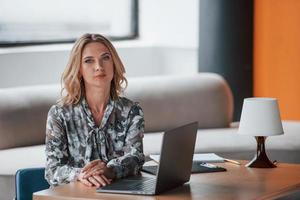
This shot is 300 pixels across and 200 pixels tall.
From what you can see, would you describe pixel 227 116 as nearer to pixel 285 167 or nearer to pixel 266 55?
pixel 266 55

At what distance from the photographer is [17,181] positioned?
4180 millimetres

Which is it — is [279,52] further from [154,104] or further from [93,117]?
[93,117]

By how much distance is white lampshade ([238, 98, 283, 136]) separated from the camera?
4492 mm

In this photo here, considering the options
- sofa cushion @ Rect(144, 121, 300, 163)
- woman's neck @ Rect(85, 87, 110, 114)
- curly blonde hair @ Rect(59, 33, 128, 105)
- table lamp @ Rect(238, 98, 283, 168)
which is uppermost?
curly blonde hair @ Rect(59, 33, 128, 105)

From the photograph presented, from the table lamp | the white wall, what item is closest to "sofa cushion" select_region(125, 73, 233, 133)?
the white wall

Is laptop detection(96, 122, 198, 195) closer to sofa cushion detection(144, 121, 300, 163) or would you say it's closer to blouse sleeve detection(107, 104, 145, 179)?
blouse sleeve detection(107, 104, 145, 179)

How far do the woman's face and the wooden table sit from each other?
1.91 ft

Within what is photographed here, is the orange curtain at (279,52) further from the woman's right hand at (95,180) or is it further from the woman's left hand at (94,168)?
the woman's right hand at (95,180)

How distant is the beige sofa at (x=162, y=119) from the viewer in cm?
600

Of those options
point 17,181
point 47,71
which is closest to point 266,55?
point 47,71

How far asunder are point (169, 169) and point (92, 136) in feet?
2.17

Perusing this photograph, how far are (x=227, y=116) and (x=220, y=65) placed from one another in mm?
716

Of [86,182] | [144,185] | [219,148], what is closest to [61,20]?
[219,148]

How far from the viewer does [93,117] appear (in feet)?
14.1
